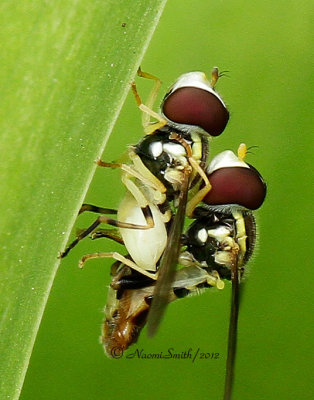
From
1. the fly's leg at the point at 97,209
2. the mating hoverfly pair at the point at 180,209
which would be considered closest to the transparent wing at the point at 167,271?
the mating hoverfly pair at the point at 180,209

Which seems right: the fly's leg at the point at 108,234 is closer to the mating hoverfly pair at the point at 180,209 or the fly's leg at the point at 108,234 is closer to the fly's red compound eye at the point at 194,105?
the mating hoverfly pair at the point at 180,209

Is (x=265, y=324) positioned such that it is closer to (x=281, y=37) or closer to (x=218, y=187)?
(x=218, y=187)

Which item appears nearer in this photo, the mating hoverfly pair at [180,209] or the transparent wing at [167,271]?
the transparent wing at [167,271]

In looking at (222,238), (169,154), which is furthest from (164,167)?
(222,238)

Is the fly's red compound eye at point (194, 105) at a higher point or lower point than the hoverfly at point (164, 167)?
higher

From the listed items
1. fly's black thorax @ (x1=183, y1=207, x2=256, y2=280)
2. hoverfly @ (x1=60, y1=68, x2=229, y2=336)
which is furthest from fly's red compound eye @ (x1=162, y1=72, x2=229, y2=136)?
fly's black thorax @ (x1=183, y1=207, x2=256, y2=280)

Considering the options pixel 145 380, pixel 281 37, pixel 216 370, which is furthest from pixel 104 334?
pixel 281 37

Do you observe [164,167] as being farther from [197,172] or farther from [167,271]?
[167,271]

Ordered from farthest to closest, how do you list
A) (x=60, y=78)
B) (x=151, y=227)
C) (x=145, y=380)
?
(x=145, y=380), (x=151, y=227), (x=60, y=78)
